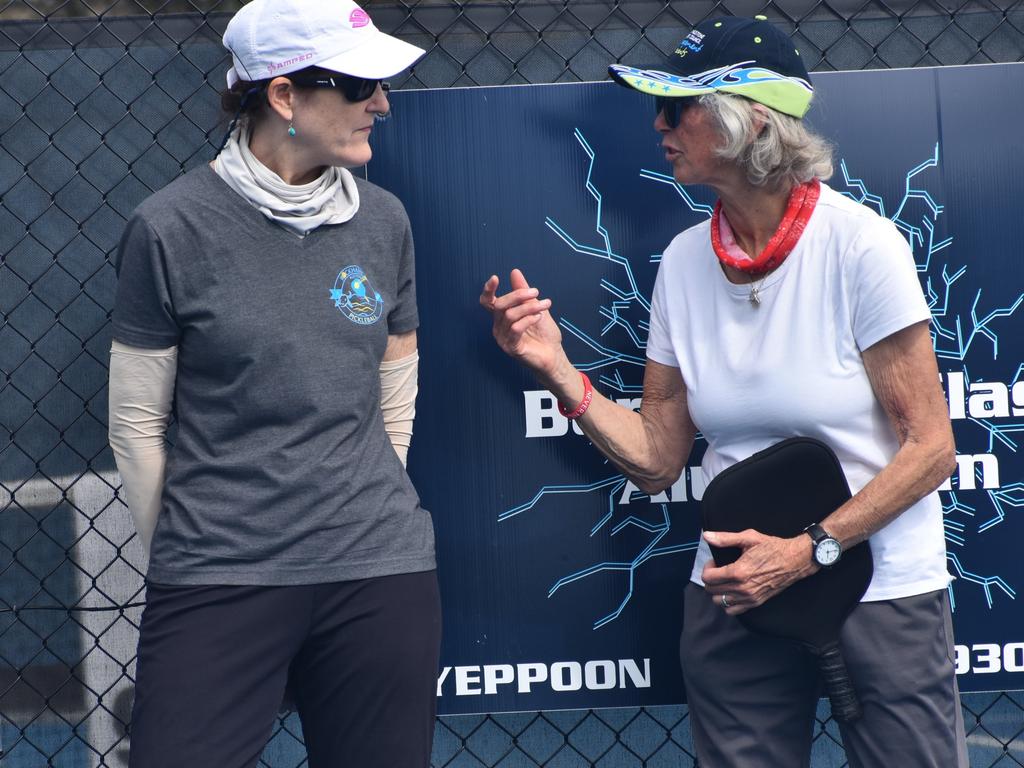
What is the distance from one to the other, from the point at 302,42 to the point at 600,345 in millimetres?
1018

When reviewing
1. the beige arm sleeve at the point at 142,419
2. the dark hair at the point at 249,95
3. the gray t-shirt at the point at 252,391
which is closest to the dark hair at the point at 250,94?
the dark hair at the point at 249,95

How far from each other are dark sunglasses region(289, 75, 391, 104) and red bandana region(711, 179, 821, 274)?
2.22 ft

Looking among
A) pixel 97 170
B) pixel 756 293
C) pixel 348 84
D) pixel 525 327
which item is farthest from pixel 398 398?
pixel 97 170

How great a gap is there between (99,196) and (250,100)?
3.19 feet

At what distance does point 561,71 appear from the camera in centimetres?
256

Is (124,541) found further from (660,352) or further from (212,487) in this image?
(660,352)

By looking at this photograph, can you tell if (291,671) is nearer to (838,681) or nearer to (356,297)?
(356,297)

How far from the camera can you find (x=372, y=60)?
69.6 inches

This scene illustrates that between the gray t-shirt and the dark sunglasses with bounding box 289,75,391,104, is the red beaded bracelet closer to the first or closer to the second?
the gray t-shirt

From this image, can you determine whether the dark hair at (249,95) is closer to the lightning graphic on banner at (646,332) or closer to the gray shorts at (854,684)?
the lightning graphic on banner at (646,332)

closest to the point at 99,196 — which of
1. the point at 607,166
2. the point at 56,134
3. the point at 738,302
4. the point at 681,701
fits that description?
the point at 56,134

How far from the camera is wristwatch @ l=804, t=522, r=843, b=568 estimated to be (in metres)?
1.77

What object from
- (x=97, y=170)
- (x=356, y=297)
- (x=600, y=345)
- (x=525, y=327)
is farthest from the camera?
(x=97, y=170)

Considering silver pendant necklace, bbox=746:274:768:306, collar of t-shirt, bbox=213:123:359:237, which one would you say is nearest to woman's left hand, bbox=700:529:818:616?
silver pendant necklace, bbox=746:274:768:306
